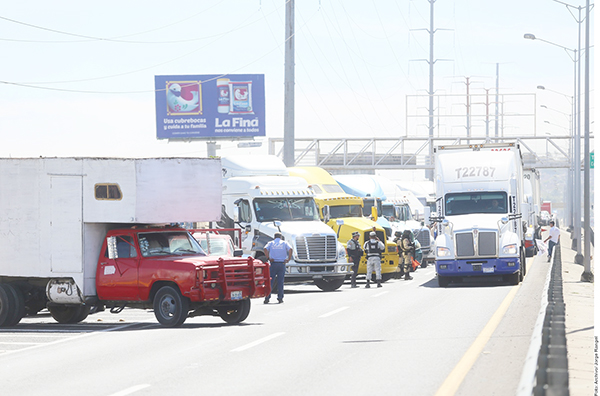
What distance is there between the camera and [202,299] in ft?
55.6

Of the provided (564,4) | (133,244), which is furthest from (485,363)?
(564,4)

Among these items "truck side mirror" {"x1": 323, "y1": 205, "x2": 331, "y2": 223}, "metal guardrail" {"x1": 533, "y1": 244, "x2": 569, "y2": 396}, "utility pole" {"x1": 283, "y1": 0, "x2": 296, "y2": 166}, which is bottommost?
"metal guardrail" {"x1": 533, "y1": 244, "x2": 569, "y2": 396}

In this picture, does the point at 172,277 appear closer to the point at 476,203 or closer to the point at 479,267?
the point at 479,267

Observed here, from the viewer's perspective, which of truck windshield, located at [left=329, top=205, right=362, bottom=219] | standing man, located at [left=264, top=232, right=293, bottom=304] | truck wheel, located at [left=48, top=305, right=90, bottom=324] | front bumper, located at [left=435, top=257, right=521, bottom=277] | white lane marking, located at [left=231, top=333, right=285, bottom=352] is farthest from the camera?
truck windshield, located at [left=329, top=205, right=362, bottom=219]

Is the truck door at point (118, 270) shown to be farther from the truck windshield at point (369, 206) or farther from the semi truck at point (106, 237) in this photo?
the truck windshield at point (369, 206)

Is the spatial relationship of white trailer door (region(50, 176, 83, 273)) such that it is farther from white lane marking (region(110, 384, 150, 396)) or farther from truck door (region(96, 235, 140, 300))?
white lane marking (region(110, 384, 150, 396))

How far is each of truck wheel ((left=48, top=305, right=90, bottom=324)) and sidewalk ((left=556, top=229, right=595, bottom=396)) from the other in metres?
9.68

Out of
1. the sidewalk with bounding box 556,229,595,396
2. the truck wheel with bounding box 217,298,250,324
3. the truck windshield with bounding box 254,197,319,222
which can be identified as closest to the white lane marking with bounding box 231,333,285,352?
the truck wheel with bounding box 217,298,250,324

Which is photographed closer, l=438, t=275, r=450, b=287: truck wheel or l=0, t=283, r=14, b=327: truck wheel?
l=0, t=283, r=14, b=327: truck wheel

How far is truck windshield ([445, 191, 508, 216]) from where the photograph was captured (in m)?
28.7

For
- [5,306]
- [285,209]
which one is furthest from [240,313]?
[285,209]

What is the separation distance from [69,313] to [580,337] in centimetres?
1021

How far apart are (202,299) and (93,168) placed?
3444 mm

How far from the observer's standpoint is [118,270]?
58.6 feet
